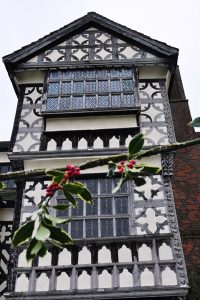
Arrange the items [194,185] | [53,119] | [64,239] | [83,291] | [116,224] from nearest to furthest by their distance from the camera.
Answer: [64,239] < [83,291] < [116,224] < [53,119] < [194,185]

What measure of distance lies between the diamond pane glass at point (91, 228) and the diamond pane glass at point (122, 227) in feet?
1.42

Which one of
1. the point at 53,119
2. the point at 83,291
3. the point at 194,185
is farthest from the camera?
the point at 194,185

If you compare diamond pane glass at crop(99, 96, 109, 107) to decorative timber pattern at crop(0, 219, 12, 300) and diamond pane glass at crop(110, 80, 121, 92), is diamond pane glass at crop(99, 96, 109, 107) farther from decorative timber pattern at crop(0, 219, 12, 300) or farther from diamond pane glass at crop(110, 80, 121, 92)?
decorative timber pattern at crop(0, 219, 12, 300)

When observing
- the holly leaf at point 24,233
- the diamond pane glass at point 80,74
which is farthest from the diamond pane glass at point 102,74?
the holly leaf at point 24,233

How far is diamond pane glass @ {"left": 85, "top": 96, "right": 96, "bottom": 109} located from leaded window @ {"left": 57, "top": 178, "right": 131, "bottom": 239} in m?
2.09

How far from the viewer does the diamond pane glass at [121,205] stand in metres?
8.80

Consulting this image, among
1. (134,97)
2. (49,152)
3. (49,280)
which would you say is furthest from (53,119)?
(49,280)

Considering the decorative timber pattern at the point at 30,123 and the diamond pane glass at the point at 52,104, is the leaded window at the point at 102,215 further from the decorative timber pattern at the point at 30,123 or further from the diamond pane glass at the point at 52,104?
the diamond pane glass at the point at 52,104

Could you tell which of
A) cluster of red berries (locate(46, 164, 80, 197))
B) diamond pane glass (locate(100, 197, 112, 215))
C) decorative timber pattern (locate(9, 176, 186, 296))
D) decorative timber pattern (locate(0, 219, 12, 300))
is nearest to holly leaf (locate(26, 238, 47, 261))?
cluster of red berries (locate(46, 164, 80, 197))

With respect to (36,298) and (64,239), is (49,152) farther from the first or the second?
(64,239)

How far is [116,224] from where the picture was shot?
28.1 ft

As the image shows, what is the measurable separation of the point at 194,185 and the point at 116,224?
5.79 m

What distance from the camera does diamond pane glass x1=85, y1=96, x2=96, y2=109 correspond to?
410 inches

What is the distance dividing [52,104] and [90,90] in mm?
1056
